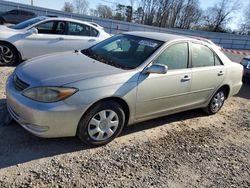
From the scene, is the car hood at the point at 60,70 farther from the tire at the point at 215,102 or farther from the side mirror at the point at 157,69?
the tire at the point at 215,102

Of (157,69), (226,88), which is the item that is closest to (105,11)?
(226,88)

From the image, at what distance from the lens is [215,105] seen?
5.68m

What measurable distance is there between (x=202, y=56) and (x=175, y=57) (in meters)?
0.75

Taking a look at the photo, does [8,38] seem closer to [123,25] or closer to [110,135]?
[110,135]

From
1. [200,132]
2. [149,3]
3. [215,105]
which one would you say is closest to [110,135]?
[200,132]

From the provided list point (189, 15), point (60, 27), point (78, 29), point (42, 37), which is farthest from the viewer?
point (189, 15)

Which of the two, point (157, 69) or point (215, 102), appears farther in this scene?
point (215, 102)

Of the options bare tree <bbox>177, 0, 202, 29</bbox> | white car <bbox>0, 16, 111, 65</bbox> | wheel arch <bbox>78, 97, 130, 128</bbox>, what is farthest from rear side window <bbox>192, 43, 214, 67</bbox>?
bare tree <bbox>177, 0, 202, 29</bbox>

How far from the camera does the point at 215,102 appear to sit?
564 cm

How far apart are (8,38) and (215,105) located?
17.2 feet

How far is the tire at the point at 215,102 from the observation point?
555 cm

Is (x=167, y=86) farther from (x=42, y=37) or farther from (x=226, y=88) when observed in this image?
(x=42, y=37)

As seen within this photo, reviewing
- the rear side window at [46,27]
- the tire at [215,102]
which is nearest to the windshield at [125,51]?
the tire at [215,102]

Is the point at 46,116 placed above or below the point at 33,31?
below
